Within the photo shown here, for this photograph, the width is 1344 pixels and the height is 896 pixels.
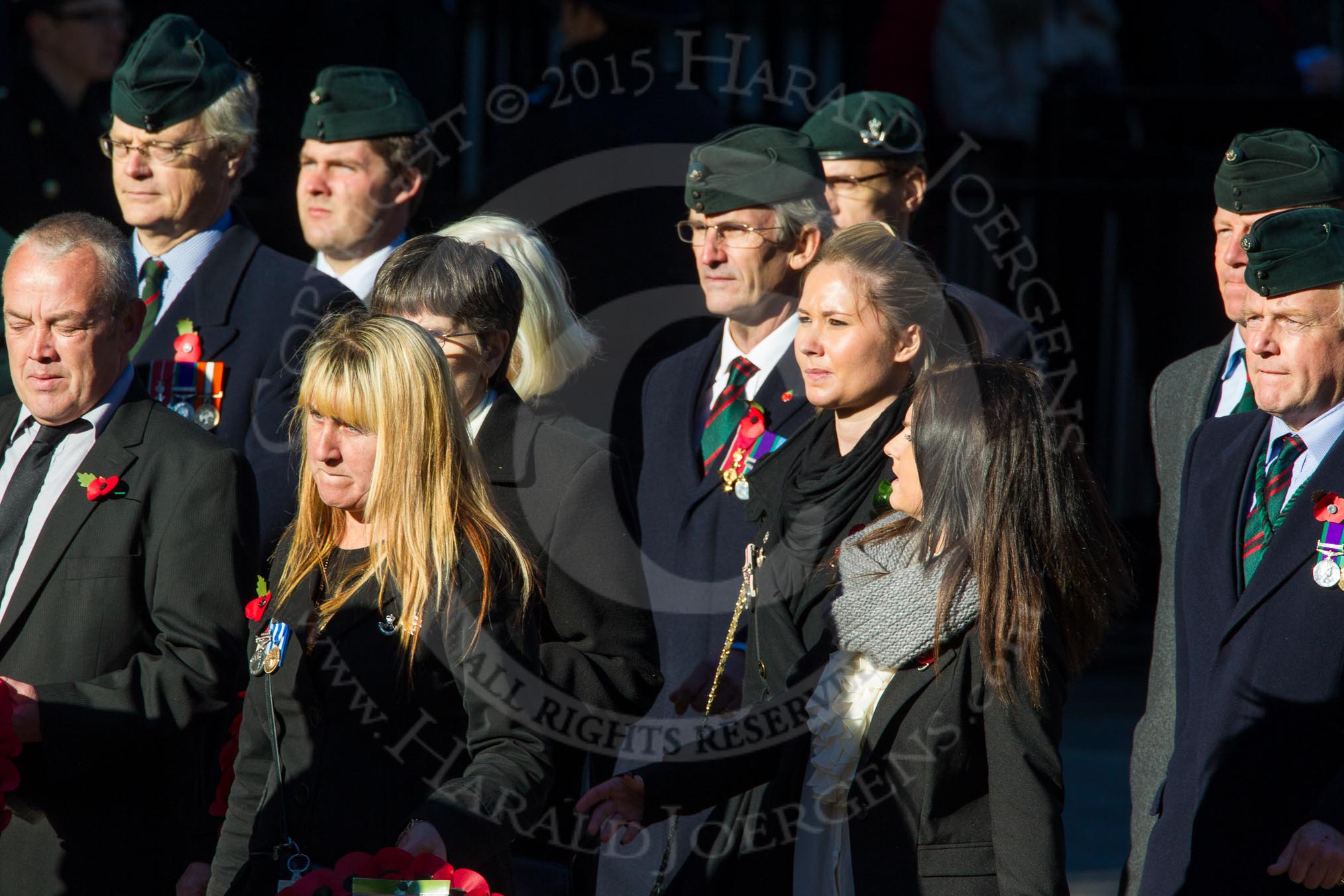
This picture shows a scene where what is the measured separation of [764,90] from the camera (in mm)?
8117

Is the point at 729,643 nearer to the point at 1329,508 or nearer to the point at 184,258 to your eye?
the point at 1329,508

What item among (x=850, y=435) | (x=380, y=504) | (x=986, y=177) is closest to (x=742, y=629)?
(x=850, y=435)

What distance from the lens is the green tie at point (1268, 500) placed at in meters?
3.68

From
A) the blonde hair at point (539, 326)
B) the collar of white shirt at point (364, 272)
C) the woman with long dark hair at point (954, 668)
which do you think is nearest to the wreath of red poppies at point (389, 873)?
the woman with long dark hair at point (954, 668)

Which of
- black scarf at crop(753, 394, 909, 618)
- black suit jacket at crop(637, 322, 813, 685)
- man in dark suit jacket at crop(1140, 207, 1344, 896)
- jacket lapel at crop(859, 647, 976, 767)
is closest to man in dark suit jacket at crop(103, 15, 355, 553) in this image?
black suit jacket at crop(637, 322, 813, 685)

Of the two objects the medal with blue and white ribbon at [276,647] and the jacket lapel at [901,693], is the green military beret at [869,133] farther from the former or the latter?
the medal with blue and white ribbon at [276,647]

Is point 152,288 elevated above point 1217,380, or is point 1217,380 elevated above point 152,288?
point 152,288

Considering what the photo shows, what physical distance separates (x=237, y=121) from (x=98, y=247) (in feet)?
3.49

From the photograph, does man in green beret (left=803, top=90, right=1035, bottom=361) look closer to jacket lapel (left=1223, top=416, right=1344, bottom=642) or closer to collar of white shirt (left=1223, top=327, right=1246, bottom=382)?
collar of white shirt (left=1223, top=327, right=1246, bottom=382)

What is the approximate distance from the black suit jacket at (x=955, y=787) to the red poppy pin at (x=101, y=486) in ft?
3.85

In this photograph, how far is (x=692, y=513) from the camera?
4418mm

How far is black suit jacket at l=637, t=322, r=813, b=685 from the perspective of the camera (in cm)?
434

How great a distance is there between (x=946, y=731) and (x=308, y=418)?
4.07 feet

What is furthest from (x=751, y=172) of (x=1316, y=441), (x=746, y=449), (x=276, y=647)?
(x=276, y=647)
